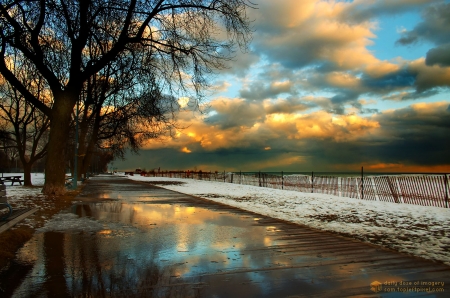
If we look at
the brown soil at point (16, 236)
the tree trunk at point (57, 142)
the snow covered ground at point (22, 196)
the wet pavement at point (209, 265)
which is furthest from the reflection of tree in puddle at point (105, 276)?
the tree trunk at point (57, 142)

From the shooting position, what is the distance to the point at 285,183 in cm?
2738

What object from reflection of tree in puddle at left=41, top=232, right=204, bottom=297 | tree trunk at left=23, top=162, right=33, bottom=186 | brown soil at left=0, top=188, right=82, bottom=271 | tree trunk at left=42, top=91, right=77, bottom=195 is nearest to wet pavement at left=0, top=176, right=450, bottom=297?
reflection of tree in puddle at left=41, top=232, right=204, bottom=297

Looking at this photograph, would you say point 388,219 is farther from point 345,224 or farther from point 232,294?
point 232,294

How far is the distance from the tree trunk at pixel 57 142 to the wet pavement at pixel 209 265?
25.3 feet

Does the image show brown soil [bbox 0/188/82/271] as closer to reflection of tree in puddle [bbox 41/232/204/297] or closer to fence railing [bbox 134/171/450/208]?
reflection of tree in puddle [bbox 41/232/204/297]

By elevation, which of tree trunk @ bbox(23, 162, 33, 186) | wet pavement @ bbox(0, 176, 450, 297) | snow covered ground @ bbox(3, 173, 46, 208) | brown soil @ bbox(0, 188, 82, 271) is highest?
tree trunk @ bbox(23, 162, 33, 186)

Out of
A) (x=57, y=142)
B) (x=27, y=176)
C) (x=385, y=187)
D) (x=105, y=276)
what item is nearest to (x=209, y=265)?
(x=105, y=276)

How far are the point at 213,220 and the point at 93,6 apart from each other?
8990mm

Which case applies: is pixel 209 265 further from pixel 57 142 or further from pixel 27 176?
pixel 27 176

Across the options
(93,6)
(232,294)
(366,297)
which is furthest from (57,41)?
(366,297)

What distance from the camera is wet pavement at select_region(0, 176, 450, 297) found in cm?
398

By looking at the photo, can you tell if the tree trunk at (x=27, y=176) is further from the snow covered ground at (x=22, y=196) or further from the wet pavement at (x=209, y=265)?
the wet pavement at (x=209, y=265)

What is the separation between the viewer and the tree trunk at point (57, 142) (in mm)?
14773

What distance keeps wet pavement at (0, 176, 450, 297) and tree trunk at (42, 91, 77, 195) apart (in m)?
7.72
